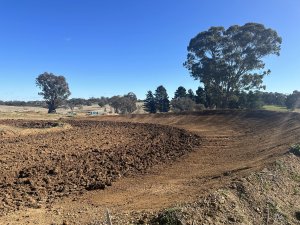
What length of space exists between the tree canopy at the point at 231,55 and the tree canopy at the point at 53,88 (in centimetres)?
4340

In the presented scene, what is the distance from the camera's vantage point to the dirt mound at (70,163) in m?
10.1

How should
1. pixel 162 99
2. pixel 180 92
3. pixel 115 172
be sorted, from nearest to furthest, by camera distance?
pixel 115 172 < pixel 162 99 < pixel 180 92

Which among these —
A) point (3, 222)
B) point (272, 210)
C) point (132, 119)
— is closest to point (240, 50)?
point (132, 119)

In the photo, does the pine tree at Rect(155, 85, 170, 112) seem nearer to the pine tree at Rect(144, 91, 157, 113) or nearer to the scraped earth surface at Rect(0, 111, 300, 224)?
the pine tree at Rect(144, 91, 157, 113)

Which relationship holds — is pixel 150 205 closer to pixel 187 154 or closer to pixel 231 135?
pixel 187 154

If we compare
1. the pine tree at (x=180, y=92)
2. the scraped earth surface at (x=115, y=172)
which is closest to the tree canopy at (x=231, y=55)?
the scraped earth surface at (x=115, y=172)

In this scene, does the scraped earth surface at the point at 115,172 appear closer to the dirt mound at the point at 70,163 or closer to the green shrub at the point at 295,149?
the dirt mound at the point at 70,163

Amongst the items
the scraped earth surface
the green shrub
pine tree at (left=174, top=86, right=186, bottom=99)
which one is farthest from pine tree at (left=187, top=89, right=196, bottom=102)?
the green shrub

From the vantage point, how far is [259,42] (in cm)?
3988

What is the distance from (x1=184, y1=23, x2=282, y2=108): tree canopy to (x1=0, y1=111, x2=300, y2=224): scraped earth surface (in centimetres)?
2086

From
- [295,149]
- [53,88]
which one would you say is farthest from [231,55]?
[53,88]

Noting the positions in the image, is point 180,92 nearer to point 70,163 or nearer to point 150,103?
→ point 150,103

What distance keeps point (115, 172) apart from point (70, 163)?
2.73 metres

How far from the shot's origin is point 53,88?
7756cm
